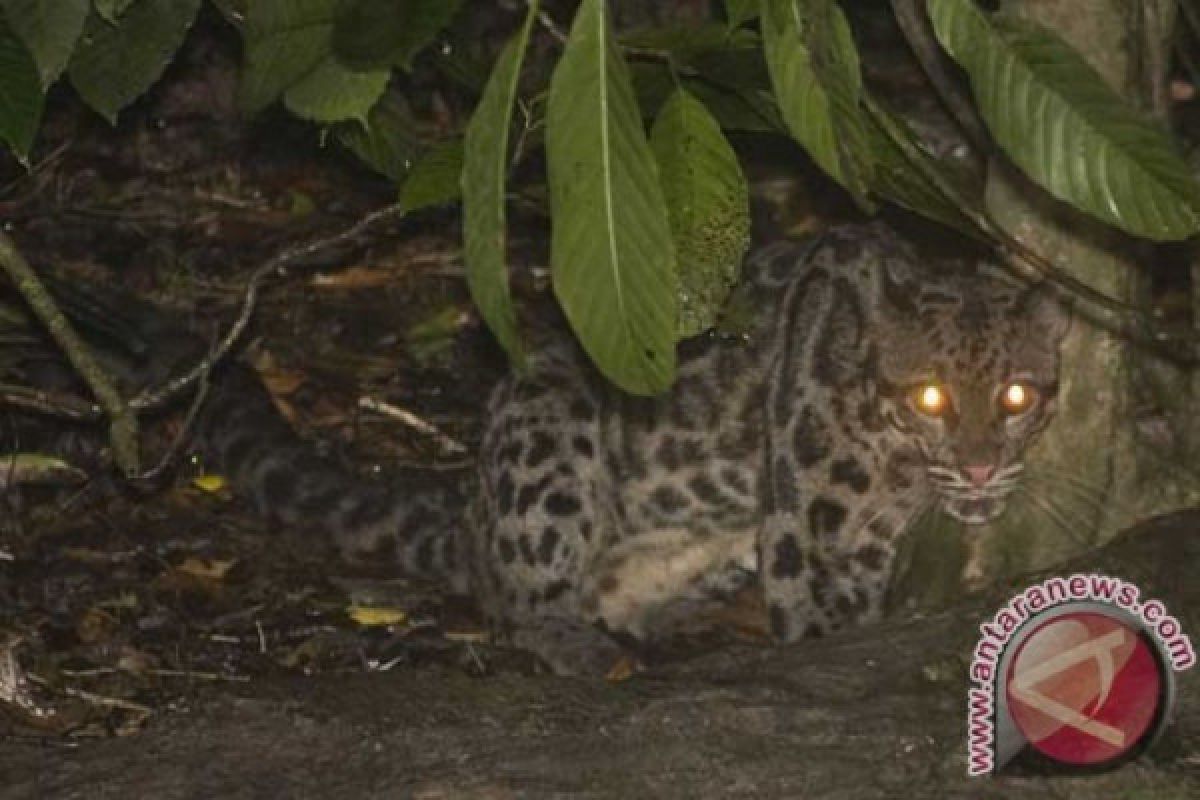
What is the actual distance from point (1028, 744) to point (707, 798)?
51cm

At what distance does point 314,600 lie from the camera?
6473 mm

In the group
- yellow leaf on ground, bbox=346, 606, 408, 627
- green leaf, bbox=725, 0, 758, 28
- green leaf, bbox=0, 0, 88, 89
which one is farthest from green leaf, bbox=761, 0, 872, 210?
yellow leaf on ground, bbox=346, 606, 408, 627

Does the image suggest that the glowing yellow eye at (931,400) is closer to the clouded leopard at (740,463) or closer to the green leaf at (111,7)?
the clouded leopard at (740,463)

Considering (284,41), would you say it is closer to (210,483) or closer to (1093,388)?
(1093,388)

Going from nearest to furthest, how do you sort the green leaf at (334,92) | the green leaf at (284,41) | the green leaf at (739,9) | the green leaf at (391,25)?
the green leaf at (391,25)
the green leaf at (739,9)
the green leaf at (334,92)
the green leaf at (284,41)

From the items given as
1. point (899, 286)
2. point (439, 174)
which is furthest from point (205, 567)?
point (439, 174)

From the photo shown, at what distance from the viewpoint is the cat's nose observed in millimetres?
5855

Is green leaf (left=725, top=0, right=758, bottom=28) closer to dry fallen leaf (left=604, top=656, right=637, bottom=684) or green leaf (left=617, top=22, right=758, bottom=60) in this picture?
green leaf (left=617, top=22, right=758, bottom=60)

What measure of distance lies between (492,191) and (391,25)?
0.33 metres

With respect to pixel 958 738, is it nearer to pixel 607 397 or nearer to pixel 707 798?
pixel 707 798

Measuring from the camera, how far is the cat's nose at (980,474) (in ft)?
19.2

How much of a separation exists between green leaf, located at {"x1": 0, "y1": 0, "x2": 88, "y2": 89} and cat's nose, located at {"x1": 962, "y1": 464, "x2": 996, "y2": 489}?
3061mm

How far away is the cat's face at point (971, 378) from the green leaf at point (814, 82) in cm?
349

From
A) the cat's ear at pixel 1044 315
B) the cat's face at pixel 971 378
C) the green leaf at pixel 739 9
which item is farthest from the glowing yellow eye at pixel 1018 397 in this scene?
the green leaf at pixel 739 9
